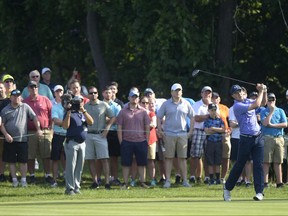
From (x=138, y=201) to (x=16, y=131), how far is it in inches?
165

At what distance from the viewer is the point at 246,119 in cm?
2127

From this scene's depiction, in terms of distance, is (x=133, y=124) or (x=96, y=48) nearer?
(x=133, y=124)

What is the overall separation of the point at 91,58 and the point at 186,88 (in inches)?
416

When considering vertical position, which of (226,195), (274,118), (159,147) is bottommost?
(226,195)

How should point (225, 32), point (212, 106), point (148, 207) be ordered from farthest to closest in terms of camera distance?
1. point (225, 32)
2. point (212, 106)
3. point (148, 207)

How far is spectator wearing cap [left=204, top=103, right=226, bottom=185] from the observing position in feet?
83.6

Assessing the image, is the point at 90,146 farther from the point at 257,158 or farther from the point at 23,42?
the point at 23,42

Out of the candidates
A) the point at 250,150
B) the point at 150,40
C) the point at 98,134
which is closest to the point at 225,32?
the point at 150,40

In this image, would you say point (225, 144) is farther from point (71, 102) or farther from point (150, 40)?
point (150, 40)

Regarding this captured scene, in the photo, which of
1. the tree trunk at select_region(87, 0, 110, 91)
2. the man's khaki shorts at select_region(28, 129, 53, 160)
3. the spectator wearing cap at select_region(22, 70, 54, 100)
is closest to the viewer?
the man's khaki shorts at select_region(28, 129, 53, 160)

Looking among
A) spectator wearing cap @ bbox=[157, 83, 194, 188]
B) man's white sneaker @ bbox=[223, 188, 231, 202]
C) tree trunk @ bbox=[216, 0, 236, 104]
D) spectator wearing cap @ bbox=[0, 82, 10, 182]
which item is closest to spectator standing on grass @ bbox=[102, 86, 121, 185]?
spectator wearing cap @ bbox=[157, 83, 194, 188]

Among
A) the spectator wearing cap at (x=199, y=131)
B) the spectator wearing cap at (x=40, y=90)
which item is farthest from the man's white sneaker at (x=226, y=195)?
the spectator wearing cap at (x=40, y=90)

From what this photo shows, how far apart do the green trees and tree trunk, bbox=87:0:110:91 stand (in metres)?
0.03

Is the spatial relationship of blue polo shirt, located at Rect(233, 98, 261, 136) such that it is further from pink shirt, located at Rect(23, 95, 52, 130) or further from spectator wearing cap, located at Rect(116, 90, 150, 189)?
pink shirt, located at Rect(23, 95, 52, 130)
